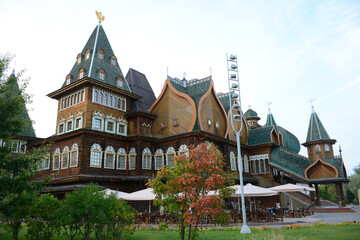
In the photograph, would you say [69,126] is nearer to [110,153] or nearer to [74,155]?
[74,155]

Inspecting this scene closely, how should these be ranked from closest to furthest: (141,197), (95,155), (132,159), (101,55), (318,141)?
1. (141,197)
2. (95,155)
3. (132,159)
4. (101,55)
5. (318,141)

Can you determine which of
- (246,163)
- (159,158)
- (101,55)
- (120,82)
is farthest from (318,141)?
(101,55)

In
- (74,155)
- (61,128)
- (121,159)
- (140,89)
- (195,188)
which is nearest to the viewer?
(195,188)

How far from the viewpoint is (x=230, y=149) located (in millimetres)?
30703

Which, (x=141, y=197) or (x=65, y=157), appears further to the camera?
(x=65, y=157)

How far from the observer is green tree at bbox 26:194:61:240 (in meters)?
11.0

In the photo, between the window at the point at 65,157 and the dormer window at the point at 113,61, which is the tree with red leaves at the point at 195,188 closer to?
the window at the point at 65,157

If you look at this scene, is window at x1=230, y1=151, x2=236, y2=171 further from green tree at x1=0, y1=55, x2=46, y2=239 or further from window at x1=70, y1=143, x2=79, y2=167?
green tree at x1=0, y1=55, x2=46, y2=239

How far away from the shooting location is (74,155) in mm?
24703

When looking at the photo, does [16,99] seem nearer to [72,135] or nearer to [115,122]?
[72,135]

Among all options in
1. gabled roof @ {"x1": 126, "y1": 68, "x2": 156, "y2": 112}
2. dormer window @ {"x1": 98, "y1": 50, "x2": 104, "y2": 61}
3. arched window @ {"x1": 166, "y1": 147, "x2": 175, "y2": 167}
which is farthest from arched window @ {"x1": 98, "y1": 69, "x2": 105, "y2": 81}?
arched window @ {"x1": 166, "y1": 147, "x2": 175, "y2": 167}

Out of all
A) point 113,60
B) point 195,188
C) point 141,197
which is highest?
point 113,60

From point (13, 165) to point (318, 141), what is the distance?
32465 millimetres

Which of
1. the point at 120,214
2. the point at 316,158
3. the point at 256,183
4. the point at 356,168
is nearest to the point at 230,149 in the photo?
the point at 256,183
